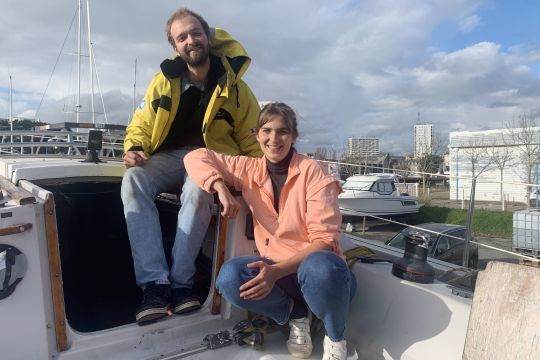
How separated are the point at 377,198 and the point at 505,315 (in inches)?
866

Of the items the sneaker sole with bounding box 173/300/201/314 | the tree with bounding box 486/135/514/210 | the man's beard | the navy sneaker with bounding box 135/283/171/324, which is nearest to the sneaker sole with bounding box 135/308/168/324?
the navy sneaker with bounding box 135/283/171/324

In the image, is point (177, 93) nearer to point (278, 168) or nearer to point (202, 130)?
point (202, 130)

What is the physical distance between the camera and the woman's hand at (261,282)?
85.7 inches

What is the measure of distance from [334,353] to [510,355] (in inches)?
32.6

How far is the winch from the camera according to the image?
8.44ft

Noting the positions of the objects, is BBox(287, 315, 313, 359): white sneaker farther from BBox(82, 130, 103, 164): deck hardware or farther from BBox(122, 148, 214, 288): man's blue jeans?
BBox(82, 130, 103, 164): deck hardware

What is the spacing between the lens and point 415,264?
2.59 metres

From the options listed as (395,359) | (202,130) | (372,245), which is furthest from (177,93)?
(395,359)

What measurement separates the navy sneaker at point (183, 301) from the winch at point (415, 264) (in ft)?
4.14

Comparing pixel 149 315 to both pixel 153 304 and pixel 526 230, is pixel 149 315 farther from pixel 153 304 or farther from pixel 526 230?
pixel 526 230

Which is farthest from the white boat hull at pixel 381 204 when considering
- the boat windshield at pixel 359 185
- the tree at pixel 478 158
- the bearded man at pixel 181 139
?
the bearded man at pixel 181 139

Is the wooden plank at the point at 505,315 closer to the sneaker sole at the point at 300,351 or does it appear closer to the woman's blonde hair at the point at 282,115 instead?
the sneaker sole at the point at 300,351

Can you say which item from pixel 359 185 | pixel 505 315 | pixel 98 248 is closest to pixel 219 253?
pixel 505 315

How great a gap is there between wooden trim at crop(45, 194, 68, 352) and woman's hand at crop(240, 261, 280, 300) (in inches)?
36.8
